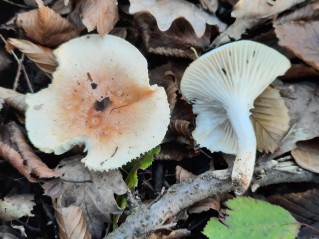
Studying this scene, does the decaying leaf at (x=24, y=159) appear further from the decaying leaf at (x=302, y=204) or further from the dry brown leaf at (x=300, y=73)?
the dry brown leaf at (x=300, y=73)

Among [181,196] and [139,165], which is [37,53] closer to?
[139,165]

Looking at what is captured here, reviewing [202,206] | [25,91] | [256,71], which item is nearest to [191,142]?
[202,206]

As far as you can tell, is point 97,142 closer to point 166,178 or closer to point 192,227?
point 166,178

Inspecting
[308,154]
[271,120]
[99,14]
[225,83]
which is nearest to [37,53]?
[99,14]

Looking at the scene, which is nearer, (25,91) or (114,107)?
(114,107)

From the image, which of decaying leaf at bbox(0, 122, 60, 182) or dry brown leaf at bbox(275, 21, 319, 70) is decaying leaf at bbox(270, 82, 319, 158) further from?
decaying leaf at bbox(0, 122, 60, 182)

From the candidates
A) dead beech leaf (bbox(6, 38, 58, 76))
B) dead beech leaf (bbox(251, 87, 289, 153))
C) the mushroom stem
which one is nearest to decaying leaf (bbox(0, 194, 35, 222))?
dead beech leaf (bbox(6, 38, 58, 76))
